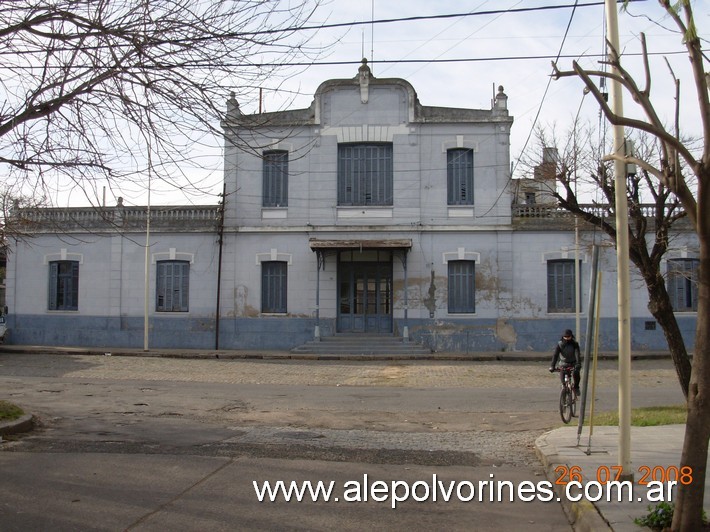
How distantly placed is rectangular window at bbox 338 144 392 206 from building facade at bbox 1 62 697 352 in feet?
0.15

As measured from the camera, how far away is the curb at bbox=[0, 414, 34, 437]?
9797mm

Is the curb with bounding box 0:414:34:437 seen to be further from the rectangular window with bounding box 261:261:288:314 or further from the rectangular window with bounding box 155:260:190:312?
the rectangular window with bounding box 155:260:190:312

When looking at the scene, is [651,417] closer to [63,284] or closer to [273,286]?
[273,286]

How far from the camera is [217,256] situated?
27859 mm

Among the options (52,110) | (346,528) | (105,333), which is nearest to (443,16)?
(52,110)

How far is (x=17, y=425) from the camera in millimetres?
10055

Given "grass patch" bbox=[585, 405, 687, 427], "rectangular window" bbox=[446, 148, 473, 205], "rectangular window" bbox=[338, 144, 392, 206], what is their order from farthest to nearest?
"rectangular window" bbox=[338, 144, 392, 206] → "rectangular window" bbox=[446, 148, 473, 205] → "grass patch" bbox=[585, 405, 687, 427]

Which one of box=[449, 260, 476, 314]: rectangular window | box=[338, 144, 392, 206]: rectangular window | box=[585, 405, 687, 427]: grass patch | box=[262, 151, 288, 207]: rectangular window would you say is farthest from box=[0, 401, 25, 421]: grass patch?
box=[449, 260, 476, 314]: rectangular window

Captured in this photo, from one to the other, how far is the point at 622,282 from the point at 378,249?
19492 millimetres

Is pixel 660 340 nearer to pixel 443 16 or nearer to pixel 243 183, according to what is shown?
pixel 243 183

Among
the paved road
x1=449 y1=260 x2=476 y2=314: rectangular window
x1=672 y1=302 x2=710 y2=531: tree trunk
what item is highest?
x1=449 y1=260 x2=476 y2=314: rectangular window

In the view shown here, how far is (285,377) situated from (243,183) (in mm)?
10615

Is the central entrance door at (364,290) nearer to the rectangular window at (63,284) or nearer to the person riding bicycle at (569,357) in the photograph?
the rectangular window at (63,284)

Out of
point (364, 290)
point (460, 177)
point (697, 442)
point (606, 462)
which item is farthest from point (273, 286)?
point (697, 442)
